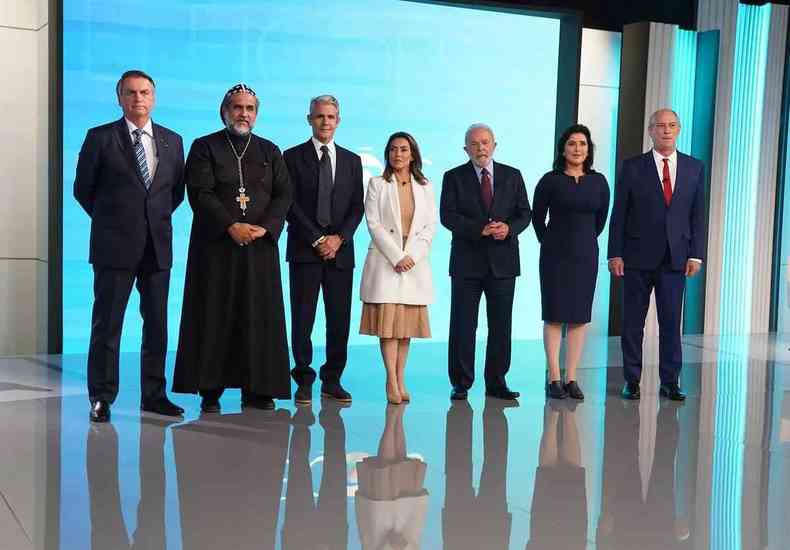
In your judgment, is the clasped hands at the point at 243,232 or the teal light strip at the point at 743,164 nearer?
Result: the clasped hands at the point at 243,232

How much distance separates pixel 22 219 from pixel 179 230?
1.67 metres

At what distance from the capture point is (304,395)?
5.36 m

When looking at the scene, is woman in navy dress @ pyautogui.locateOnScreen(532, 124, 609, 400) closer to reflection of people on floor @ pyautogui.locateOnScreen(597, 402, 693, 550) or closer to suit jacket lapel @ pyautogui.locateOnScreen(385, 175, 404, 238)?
reflection of people on floor @ pyautogui.locateOnScreen(597, 402, 693, 550)

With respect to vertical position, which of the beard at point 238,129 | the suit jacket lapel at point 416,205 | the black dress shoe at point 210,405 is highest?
the beard at point 238,129

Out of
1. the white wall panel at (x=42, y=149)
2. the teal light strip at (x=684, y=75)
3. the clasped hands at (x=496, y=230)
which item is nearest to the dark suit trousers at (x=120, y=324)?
the clasped hands at (x=496, y=230)

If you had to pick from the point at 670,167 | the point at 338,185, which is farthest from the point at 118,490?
the point at 670,167

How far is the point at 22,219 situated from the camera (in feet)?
22.0

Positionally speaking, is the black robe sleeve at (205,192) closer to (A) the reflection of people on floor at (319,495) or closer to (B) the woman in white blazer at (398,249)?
(B) the woman in white blazer at (398,249)

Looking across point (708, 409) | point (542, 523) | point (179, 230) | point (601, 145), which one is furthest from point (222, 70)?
point (542, 523)

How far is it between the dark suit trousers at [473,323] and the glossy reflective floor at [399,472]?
204 millimetres

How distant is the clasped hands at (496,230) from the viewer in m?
5.45

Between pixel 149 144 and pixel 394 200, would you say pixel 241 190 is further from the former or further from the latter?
pixel 394 200

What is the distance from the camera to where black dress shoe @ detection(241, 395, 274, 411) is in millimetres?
5160

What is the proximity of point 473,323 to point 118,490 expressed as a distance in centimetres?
251
